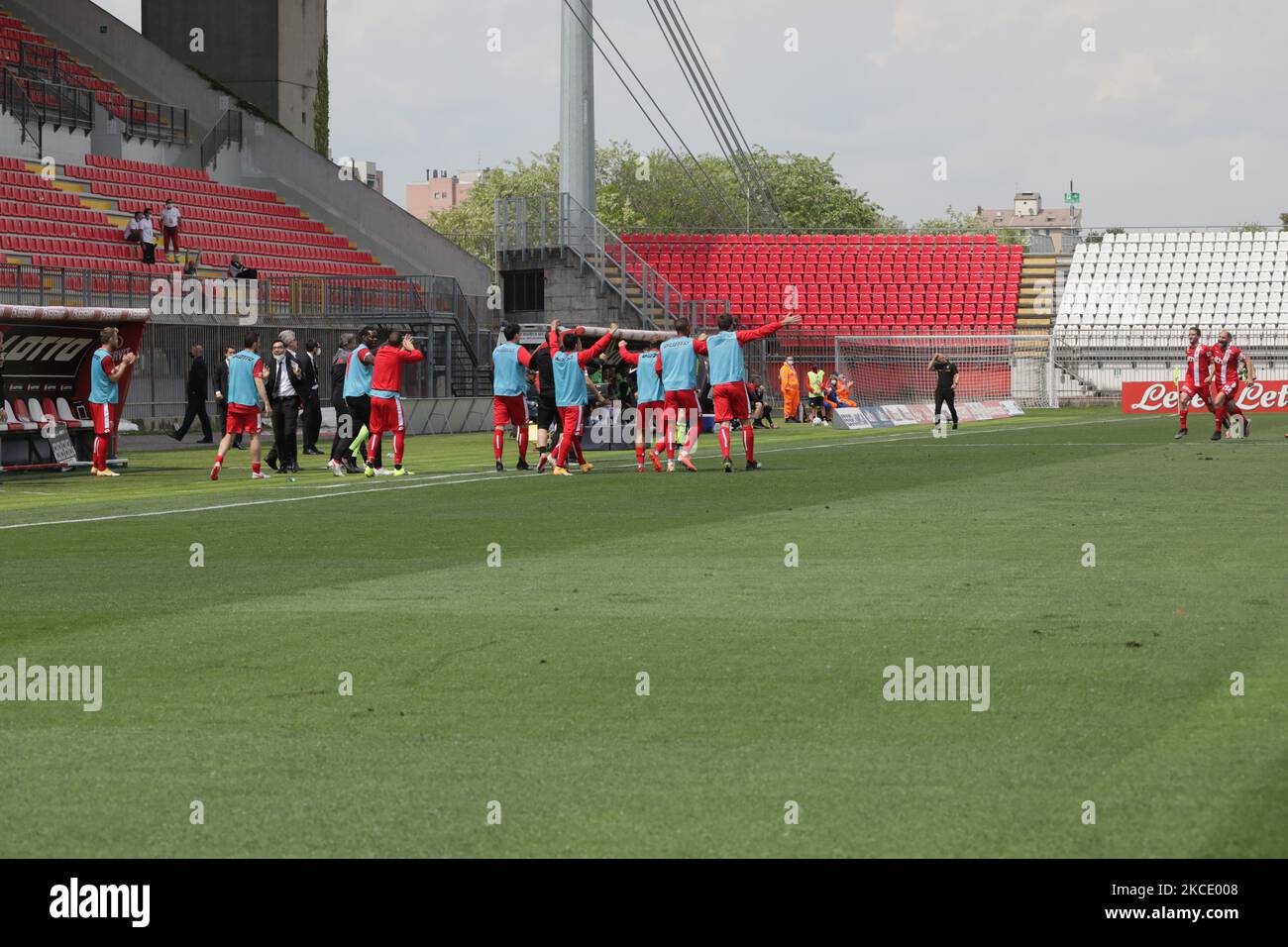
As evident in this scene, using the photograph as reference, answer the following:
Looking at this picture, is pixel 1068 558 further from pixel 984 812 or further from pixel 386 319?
pixel 386 319

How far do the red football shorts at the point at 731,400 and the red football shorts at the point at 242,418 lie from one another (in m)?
6.17

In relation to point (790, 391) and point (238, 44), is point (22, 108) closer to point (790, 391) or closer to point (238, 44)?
point (238, 44)

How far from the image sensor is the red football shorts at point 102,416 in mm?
25139

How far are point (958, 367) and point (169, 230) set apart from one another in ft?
83.5

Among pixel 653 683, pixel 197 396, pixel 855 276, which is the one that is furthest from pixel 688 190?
pixel 653 683

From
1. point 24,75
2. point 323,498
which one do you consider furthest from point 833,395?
point 323,498

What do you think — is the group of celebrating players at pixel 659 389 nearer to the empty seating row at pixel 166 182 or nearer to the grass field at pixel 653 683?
the grass field at pixel 653 683

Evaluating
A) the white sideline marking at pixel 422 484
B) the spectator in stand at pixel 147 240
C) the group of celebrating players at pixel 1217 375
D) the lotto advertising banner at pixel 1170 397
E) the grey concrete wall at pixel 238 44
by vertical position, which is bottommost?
the white sideline marking at pixel 422 484

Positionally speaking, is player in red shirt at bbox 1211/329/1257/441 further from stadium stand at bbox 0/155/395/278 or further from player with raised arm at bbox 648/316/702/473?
stadium stand at bbox 0/155/395/278

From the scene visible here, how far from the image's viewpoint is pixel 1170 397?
5138cm

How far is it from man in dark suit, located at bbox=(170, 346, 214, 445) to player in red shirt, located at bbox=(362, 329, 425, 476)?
1217cm

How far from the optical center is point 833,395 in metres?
48.1

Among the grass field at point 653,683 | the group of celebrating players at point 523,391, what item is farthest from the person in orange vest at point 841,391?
the grass field at point 653,683

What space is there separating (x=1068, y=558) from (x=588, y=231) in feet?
150
